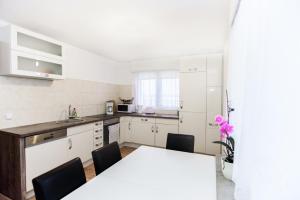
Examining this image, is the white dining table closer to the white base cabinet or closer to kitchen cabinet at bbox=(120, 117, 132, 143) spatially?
the white base cabinet

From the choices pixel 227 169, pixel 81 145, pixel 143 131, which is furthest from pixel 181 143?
pixel 143 131

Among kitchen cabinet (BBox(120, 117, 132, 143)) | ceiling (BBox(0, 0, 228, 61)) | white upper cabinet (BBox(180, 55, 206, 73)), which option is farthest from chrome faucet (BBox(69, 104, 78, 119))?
white upper cabinet (BBox(180, 55, 206, 73))

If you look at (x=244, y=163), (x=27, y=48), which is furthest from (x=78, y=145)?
(x=244, y=163)

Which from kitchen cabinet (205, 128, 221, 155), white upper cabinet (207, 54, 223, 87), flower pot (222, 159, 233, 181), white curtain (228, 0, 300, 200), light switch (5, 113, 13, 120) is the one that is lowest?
kitchen cabinet (205, 128, 221, 155)

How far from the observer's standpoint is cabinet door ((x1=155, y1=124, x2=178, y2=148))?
386 centimetres

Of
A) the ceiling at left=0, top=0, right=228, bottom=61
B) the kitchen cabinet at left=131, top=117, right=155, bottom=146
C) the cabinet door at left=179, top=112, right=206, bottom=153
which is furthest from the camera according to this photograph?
the kitchen cabinet at left=131, top=117, right=155, bottom=146

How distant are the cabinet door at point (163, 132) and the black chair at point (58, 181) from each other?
2.71 metres

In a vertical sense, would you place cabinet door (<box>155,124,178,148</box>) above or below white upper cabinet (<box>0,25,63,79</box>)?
below

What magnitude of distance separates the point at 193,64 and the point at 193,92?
0.63 metres

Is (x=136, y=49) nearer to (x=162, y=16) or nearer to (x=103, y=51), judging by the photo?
(x=103, y=51)

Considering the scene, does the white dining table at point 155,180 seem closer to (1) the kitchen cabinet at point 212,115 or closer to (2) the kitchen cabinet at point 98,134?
Result: (2) the kitchen cabinet at point 98,134

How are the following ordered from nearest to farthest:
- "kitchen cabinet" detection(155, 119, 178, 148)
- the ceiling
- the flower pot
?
the flower pot, the ceiling, "kitchen cabinet" detection(155, 119, 178, 148)

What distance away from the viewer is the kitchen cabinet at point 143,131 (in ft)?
13.3

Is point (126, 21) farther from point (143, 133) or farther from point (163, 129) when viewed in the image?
point (143, 133)
